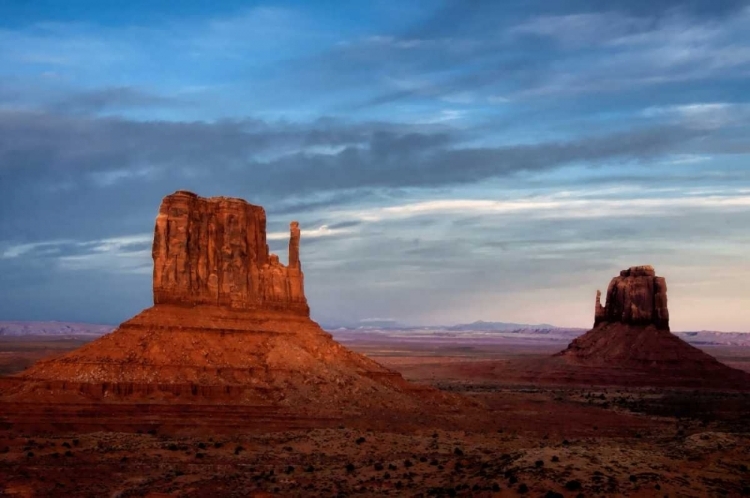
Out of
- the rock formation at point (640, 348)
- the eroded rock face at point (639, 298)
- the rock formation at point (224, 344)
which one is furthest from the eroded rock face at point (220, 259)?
the eroded rock face at point (639, 298)

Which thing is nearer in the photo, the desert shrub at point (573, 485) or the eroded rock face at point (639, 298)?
the desert shrub at point (573, 485)

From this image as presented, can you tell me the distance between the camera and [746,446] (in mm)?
36625

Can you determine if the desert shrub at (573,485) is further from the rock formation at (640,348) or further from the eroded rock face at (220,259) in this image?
the rock formation at (640,348)

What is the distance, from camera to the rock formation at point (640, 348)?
11712cm

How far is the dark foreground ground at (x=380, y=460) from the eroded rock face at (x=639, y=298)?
180ft

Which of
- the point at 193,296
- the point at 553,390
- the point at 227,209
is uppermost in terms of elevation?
the point at 227,209

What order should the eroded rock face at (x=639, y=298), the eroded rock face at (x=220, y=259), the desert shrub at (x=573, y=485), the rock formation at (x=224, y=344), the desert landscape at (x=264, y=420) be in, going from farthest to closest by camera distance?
1. the eroded rock face at (x=639, y=298)
2. the eroded rock face at (x=220, y=259)
3. the rock formation at (x=224, y=344)
4. the desert landscape at (x=264, y=420)
5. the desert shrub at (x=573, y=485)

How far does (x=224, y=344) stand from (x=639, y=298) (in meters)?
79.2

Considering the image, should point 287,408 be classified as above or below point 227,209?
below

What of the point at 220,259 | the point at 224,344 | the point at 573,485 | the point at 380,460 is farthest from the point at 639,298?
the point at 573,485

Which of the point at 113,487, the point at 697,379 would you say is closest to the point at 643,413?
the point at 697,379

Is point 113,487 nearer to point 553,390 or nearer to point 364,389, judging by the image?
point 364,389

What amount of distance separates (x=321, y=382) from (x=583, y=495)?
1407 inches

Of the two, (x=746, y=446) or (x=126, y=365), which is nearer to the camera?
(x=746, y=446)
